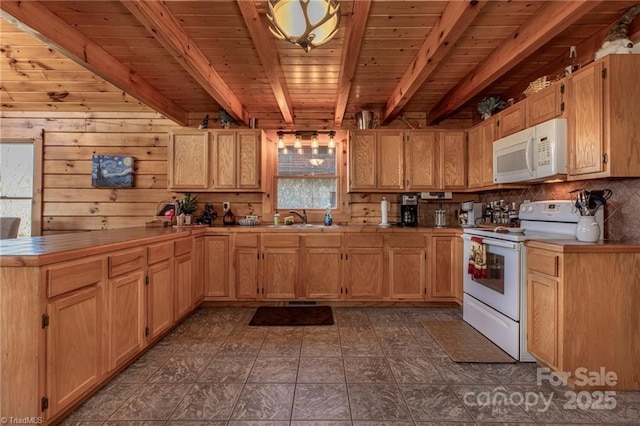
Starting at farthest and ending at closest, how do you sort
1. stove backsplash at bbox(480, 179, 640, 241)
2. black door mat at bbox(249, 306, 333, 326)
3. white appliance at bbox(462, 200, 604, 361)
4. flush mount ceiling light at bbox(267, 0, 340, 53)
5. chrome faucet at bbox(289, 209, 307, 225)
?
1. chrome faucet at bbox(289, 209, 307, 225)
2. black door mat at bbox(249, 306, 333, 326)
3. white appliance at bbox(462, 200, 604, 361)
4. stove backsplash at bbox(480, 179, 640, 241)
5. flush mount ceiling light at bbox(267, 0, 340, 53)

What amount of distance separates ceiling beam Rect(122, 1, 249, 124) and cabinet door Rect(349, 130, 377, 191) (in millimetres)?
1566

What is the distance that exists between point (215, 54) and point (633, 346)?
3.83 m

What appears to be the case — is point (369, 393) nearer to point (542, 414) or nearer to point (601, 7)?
point (542, 414)

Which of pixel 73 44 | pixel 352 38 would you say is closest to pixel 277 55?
pixel 352 38

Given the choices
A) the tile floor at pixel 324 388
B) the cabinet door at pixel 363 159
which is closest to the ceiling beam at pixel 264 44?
the cabinet door at pixel 363 159

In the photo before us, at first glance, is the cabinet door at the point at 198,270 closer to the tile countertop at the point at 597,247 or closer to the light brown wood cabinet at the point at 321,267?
the light brown wood cabinet at the point at 321,267

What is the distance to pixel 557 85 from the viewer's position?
236 cm

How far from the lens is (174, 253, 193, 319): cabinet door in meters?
2.88

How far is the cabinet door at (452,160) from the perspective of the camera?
12.4ft

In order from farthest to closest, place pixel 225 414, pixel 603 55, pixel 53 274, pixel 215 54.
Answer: pixel 215 54
pixel 603 55
pixel 225 414
pixel 53 274

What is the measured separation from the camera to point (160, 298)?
2564 millimetres

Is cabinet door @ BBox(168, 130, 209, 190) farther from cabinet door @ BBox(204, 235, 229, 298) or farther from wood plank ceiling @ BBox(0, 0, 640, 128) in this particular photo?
cabinet door @ BBox(204, 235, 229, 298)

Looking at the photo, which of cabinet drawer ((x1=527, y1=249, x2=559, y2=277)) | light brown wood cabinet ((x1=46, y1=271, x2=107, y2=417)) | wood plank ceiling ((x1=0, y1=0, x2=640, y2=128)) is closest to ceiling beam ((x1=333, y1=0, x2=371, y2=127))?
wood plank ceiling ((x1=0, y1=0, x2=640, y2=128))

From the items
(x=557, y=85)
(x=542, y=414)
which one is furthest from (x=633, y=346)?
(x=557, y=85)
